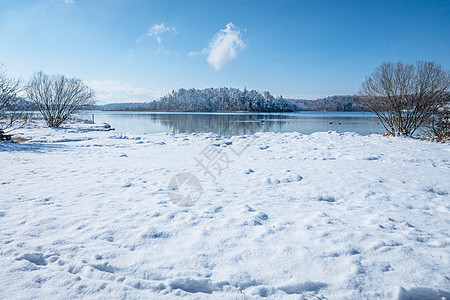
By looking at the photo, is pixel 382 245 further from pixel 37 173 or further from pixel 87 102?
pixel 87 102

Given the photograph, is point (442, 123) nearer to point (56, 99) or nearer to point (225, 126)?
point (225, 126)

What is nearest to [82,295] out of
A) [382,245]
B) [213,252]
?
[213,252]

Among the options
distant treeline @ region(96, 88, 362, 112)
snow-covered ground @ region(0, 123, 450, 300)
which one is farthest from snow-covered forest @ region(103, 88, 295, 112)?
snow-covered ground @ region(0, 123, 450, 300)

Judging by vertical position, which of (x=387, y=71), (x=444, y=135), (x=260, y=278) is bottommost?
(x=260, y=278)

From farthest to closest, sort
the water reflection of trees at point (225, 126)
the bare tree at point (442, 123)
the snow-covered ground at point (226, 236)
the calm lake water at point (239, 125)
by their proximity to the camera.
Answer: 1. the calm lake water at point (239, 125)
2. the water reflection of trees at point (225, 126)
3. the bare tree at point (442, 123)
4. the snow-covered ground at point (226, 236)

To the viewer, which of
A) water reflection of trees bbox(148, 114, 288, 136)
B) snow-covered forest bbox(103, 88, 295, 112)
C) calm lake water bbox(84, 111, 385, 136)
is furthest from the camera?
A: snow-covered forest bbox(103, 88, 295, 112)

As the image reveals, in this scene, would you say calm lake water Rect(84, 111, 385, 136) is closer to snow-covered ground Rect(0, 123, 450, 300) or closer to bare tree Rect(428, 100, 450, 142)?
bare tree Rect(428, 100, 450, 142)

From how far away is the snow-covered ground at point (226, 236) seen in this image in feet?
6.87

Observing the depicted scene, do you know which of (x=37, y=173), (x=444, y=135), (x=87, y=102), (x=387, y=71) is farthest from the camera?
(x=87, y=102)

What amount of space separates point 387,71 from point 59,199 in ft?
65.9

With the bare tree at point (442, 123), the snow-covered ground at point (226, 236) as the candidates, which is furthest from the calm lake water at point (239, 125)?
the snow-covered ground at point (226, 236)

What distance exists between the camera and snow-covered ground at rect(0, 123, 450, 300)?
2.09 metres

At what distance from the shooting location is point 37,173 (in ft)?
19.2

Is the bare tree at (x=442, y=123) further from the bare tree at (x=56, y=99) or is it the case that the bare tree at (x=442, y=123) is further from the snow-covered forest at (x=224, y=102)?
the snow-covered forest at (x=224, y=102)
